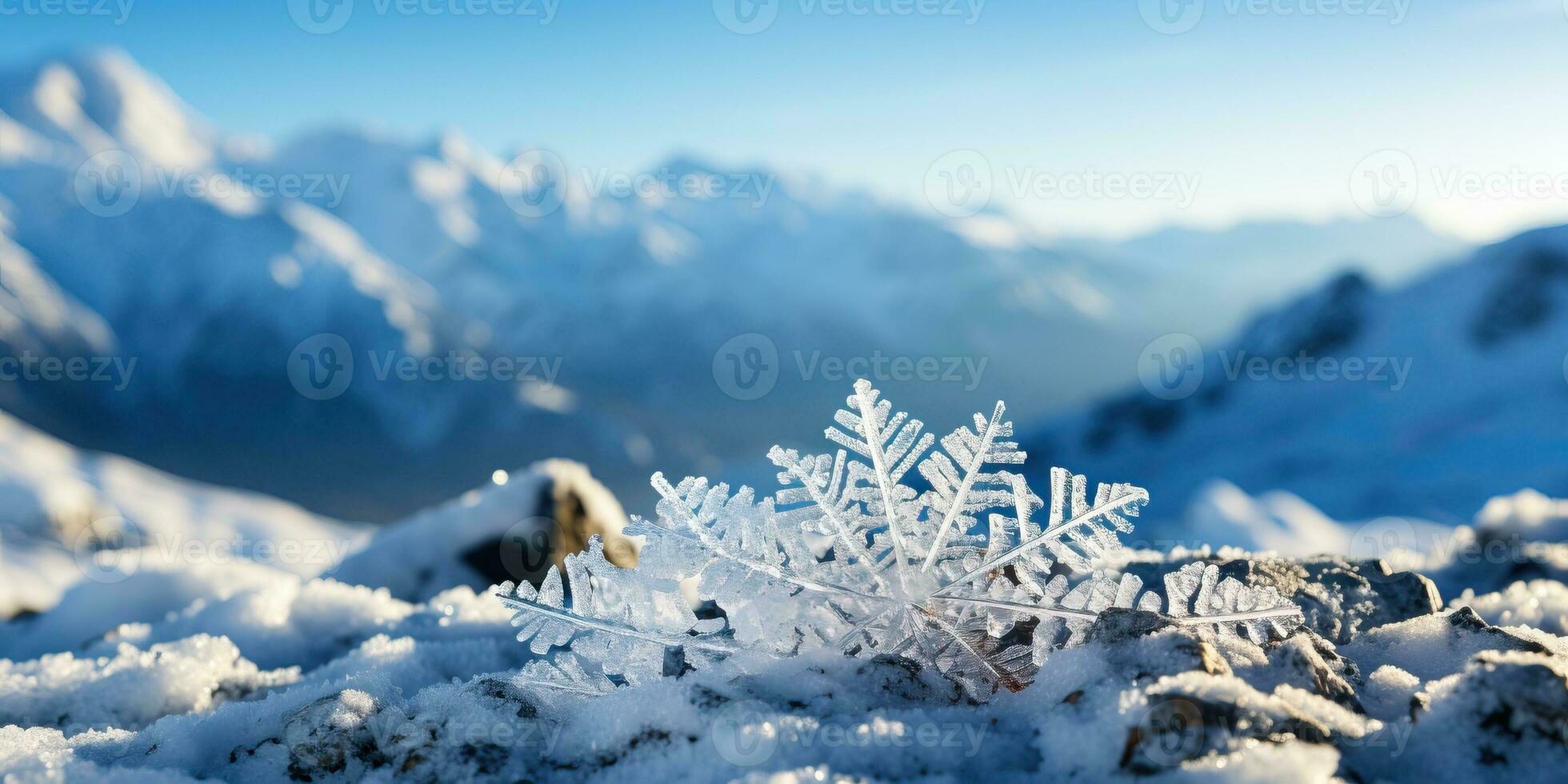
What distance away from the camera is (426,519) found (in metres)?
5.32

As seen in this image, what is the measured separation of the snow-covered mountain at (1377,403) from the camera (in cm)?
1653

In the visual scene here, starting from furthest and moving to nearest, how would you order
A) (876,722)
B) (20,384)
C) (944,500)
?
(20,384)
(944,500)
(876,722)

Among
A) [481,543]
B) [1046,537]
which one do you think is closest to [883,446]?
[1046,537]

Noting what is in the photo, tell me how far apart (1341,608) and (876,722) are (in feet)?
5.46

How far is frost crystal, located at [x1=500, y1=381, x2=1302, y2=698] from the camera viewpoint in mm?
2031

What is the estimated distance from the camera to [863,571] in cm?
212

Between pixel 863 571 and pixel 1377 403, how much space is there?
22157mm

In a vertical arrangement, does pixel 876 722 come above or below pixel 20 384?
below

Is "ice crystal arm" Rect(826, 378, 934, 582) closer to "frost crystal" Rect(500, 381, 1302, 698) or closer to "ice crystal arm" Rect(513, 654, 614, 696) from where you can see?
"frost crystal" Rect(500, 381, 1302, 698)

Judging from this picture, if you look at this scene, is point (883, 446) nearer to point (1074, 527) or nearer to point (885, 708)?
point (1074, 527)

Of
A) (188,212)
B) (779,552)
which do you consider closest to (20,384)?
(188,212)

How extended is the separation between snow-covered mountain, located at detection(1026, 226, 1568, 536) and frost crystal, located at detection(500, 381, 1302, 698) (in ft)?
54.1

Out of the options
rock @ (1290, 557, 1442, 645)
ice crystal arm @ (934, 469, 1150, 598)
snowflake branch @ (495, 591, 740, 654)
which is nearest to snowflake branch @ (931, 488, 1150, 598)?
ice crystal arm @ (934, 469, 1150, 598)

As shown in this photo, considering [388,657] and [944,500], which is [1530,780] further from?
[388,657]
